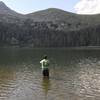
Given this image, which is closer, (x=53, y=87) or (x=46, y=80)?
(x=53, y=87)

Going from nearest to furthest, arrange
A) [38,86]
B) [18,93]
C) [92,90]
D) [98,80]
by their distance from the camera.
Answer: [18,93] < [92,90] < [38,86] < [98,80]

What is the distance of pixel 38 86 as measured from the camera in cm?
3706

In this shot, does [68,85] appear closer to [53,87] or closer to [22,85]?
[53,87]

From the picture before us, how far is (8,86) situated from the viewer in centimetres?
3716

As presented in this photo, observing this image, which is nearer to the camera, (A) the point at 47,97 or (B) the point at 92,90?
(A) the point at 47,97

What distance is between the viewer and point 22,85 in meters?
38.0

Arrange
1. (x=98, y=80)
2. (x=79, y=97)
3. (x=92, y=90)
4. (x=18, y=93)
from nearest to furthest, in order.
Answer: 1. (x=79, y=97)
2. (x=18, y=93)
3. (x=92, y=90)
4. (x=98, y=80)

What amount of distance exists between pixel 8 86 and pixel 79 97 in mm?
10572

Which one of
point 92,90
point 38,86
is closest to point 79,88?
point 92,90

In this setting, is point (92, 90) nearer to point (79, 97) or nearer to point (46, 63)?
point (79, 97)

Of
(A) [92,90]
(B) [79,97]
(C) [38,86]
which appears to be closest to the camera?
(B) [79,97]

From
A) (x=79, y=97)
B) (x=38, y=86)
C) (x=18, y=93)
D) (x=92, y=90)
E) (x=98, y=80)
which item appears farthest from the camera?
(x=98, y=80)

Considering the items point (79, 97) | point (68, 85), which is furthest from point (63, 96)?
point (68, 85)

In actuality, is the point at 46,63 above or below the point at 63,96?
above
